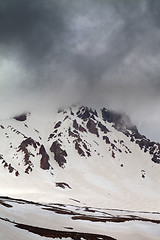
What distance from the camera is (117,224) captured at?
53094 millimetres

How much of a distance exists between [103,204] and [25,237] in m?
170

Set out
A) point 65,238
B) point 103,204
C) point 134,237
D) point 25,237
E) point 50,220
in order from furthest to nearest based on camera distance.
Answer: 1. point 103,204
2. point 50,220
3. point 134,237
4. point 65,238
5. point 25,237

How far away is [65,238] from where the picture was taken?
3047cm

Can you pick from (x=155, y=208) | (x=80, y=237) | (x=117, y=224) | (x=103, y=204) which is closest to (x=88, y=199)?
(x=103, y=204)

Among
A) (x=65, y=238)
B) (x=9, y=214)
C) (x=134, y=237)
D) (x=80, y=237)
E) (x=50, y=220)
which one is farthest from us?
(x=50, y=220)

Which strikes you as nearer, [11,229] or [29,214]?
[11,229]

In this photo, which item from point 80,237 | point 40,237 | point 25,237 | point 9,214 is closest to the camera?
point 25,237

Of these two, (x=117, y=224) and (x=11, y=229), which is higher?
(x=117, y=224)

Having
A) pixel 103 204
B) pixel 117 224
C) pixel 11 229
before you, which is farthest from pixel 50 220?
pixel 103 204

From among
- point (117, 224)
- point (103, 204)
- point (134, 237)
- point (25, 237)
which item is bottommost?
point (25, 237)

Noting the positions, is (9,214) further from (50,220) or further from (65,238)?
(65,238)

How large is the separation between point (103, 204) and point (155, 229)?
141 metres

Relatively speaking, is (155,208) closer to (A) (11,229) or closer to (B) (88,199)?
(B) (88,199)

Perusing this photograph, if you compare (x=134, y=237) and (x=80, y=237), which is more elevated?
(x=134, y=237)
